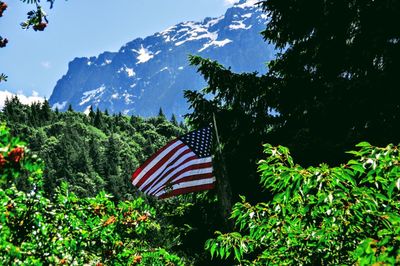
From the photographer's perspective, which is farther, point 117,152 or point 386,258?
point 117,152

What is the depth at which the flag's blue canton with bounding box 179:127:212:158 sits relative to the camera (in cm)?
880

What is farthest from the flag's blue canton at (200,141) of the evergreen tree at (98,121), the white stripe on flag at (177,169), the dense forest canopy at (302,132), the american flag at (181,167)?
the evergreen tree at (98,121)

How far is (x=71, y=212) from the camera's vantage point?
5.93m

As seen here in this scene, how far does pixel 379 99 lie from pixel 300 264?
5.48 meters

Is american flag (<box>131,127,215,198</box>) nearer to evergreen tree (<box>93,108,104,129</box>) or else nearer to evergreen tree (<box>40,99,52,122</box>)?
evergreen tree (<box>40,99,52,122</box>)

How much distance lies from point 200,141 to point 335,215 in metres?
5.49

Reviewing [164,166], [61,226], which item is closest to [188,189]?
[164,166]

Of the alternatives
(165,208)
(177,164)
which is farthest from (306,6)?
(165,208)

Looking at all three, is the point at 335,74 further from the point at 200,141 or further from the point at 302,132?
the point at 200,141

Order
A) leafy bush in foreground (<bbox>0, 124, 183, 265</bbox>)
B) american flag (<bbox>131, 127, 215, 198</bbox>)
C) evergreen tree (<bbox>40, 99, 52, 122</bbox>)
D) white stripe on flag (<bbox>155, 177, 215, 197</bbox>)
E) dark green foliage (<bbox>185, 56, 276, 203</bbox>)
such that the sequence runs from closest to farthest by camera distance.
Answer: leafy bush in foreground (<bbox>0, 124, 183, 265</bbox>), white stripe on flag (<bbox>155, 177, 215, 197</bbox>), american flag (<bbox>131, 127, 215, 198</bbox>), dark green foliage (<bbox>185, 56, 276, 203</bbox>), evergreen tree (<bbox>40, 99, 52, 122</bbox>)

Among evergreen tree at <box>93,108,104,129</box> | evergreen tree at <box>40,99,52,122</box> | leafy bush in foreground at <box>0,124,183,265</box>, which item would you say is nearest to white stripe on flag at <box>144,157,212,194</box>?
leafy bush in foreground at <box>0,124,183,265</box>

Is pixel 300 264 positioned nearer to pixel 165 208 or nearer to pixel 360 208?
pixel 360 208

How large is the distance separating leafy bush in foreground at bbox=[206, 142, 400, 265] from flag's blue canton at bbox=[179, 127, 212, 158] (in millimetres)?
4060

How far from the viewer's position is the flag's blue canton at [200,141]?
880 centimetres
